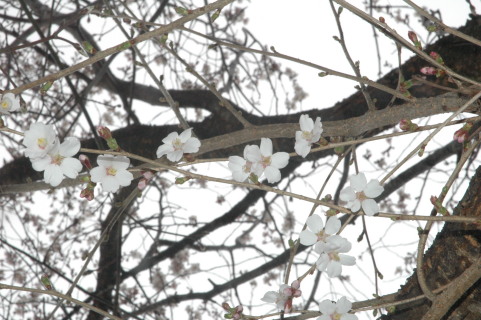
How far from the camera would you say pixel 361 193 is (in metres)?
0.89

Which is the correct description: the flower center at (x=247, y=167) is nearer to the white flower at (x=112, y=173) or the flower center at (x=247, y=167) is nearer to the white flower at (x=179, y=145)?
the white flower at (x=179, y=145)

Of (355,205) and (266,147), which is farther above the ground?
(266,147)

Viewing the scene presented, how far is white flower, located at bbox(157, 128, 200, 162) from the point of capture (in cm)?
96

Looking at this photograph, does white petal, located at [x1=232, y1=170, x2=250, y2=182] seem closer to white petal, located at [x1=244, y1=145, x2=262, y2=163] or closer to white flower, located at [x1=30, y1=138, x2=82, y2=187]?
white petal, located at [x1=244, y1=145, x2=262, y2=163]

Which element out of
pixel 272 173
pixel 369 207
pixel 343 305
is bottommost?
pixel 343 305

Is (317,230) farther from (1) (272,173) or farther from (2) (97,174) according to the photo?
(2) (97,174)

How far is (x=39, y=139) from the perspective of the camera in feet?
2.69

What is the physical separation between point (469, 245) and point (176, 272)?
3.29m

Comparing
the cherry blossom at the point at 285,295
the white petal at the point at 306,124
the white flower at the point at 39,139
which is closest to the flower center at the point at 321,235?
the cherry blossom at the point at 285,295

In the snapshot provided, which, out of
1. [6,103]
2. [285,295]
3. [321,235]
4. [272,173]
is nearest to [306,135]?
[272,173]

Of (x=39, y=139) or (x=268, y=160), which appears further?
(x=268, y=160)

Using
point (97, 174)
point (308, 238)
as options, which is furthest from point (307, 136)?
point (97, 174)

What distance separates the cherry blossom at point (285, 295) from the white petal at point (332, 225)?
0.45ft

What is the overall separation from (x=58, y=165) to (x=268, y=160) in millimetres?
419
